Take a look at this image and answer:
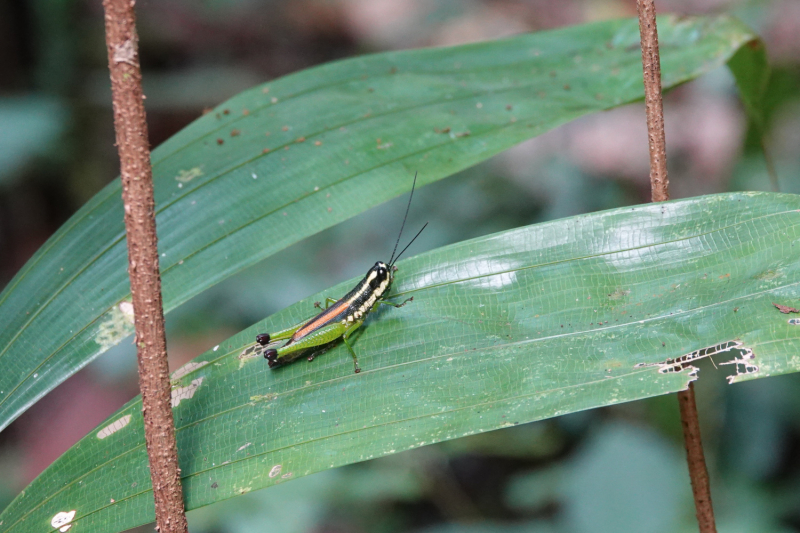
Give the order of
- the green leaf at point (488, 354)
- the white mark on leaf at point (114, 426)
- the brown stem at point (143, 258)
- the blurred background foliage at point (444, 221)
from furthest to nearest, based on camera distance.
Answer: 1. the blurred background foliage at point (444, 221)
2. the white mark on leaf at point (114, 426)
3. the green leaf at point (488, 354)
4. the brown stem at point (143, 258)

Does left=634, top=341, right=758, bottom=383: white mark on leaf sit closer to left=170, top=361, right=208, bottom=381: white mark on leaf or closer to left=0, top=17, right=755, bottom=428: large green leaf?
left=0, top=17, right=755, bottom=428: large green leaf

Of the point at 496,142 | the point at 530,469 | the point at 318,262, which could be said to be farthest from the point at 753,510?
the point at 318,262

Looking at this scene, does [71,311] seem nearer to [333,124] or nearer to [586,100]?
[333,124]

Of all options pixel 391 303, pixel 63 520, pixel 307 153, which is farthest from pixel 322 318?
pixel 63 520

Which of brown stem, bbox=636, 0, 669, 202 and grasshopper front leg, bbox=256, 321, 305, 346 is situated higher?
brown stem, bbox=636, 0, 669, 202

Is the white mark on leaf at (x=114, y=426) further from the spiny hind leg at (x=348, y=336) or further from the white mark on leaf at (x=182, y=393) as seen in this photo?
the spiny hind leg at (x=348, y=336)

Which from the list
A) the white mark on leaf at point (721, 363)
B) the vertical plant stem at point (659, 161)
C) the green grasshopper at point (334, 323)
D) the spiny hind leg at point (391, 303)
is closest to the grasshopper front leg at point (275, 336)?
the green grasshopper at point (334, 323)

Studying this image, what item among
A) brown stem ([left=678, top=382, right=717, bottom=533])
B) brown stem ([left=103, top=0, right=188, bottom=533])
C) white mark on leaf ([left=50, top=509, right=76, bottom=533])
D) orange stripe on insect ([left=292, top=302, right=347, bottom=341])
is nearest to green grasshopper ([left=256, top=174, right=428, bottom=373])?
orange stripe on insect ([left=292, top=302, right=347, bottom=341])
